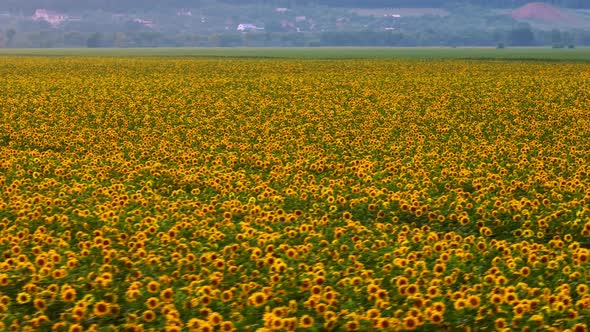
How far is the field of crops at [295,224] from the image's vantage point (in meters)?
8.46

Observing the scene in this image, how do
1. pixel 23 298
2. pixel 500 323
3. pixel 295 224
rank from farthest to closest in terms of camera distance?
pixel 295 224
pixel 23 298
pixel 500 323

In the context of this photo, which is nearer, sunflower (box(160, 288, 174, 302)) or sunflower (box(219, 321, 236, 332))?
sunflower (box(219, 321, 236, 332))

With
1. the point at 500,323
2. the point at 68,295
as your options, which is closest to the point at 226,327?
the point at 68,295

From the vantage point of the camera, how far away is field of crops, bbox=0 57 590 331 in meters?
8.46

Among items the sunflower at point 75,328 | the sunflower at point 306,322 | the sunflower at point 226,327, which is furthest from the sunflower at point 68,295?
the sunflower at point 306,322

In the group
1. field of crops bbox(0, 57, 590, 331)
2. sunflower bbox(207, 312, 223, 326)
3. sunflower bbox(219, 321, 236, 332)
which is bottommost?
field of crops bbox(0, 57, 590, 331)

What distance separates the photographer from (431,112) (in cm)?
2877

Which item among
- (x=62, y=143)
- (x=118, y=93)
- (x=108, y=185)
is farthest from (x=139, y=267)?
(x=118, y=93)

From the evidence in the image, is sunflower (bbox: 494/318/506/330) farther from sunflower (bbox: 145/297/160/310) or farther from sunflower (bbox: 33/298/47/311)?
sunflower (bbox: 33/298/47/311)

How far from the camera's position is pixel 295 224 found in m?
12.4

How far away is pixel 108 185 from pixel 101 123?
11.6 m

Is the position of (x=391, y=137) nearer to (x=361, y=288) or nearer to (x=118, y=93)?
Answer: (x=361, y=288)

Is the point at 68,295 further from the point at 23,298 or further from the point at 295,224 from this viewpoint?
the point at 295,224

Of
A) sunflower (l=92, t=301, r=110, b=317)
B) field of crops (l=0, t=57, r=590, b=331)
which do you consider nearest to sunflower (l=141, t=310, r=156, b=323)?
field of crops (l=0, t=57, r=590, b=331)
